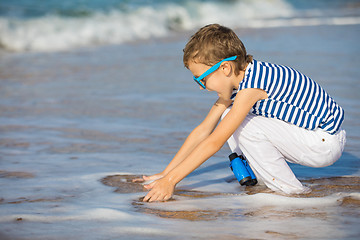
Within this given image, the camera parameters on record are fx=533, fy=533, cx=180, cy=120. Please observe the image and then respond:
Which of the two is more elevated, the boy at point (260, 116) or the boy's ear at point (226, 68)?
the boy's ear at point (226, 68)

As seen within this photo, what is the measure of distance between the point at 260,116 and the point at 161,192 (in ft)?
2.22

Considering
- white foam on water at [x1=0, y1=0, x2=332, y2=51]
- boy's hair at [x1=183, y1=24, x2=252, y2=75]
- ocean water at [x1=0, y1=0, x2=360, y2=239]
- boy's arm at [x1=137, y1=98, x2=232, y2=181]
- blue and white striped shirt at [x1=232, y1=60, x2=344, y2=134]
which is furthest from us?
white foam on water at [x1=0, y1=0, x2=332, y2=51]

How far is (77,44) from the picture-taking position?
1160 cm

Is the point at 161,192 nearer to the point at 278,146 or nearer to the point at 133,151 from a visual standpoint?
the point at 278,146

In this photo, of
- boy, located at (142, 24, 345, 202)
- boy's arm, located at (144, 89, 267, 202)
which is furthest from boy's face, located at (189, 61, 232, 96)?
boy's arm, located at (144, 89, 267, 202)

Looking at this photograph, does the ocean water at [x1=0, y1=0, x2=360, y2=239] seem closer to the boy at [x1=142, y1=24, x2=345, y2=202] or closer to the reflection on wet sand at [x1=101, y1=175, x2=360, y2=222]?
the reflection on wet sand at [x1=101, y1=175, x2=360, y2=222]

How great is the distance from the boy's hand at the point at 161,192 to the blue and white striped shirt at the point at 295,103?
61 cm

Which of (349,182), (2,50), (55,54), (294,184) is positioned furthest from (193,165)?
(2,50)

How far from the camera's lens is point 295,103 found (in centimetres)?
280

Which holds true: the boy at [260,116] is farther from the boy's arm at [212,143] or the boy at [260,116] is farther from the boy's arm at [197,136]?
the boy's arm at [197,136]

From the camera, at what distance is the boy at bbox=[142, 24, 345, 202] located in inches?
104

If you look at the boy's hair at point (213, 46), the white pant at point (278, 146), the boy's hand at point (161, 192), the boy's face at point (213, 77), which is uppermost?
the boy's hair at point (213, 46)

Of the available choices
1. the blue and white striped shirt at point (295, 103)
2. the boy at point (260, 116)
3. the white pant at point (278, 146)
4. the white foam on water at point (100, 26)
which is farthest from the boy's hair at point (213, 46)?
the white foam on water at point (100, 26)

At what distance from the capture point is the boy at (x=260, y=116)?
264 cm
